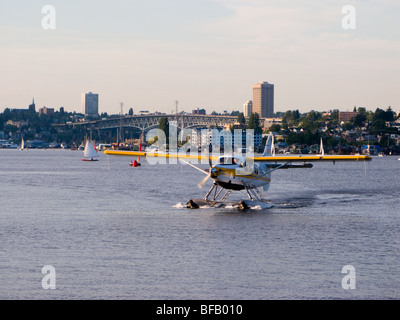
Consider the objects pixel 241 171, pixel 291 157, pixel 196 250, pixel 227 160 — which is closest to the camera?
pixel 196 250

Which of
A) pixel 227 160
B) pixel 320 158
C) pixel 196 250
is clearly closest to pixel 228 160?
pixel 227 160

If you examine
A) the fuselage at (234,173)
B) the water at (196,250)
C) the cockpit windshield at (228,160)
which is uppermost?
the cockpit windshield at (228,160)

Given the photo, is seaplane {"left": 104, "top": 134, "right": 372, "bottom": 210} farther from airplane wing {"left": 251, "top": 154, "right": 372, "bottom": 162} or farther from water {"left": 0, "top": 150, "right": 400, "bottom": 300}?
water {"left": 0, "top": 150, "right": 400, "bottom": 300}

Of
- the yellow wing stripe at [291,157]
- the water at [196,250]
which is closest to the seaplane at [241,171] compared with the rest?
the yellow wing stripe at [291,157]

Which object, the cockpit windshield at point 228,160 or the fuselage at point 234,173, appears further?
the cockpit windshield at point 228,160

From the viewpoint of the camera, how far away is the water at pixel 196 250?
1964 cm

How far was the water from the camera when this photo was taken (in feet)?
64.4

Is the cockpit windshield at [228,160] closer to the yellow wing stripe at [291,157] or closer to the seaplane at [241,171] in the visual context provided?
the seaplane at [241,171]

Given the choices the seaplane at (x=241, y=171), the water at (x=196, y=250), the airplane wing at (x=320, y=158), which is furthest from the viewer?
the airplane wing at (x=320, y=158)

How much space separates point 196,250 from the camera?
82.2 ft

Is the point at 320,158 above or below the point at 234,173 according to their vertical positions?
above

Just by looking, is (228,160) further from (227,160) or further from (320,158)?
(320,158)
